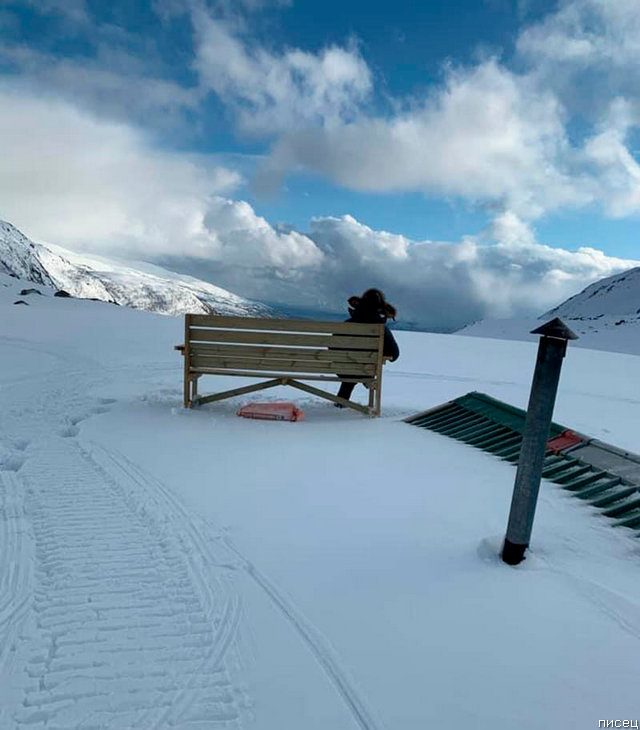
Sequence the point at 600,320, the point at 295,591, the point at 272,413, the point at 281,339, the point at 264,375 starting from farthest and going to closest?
1. the point at 600,320
2. the point at 281,339
3. the point at 264,375
4. the point at 272,413
5. the point at 295,591

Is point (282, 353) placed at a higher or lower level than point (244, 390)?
higher

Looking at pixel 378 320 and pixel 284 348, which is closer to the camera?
pixel 284 348

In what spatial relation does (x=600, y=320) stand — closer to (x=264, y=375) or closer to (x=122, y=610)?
(x=264, y=375)

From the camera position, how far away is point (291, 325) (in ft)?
24.2

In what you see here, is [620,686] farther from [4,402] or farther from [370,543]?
[4,402]

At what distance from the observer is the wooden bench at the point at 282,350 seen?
738 centimetres

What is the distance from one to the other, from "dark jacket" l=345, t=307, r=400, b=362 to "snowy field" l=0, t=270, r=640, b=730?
211 centimetres

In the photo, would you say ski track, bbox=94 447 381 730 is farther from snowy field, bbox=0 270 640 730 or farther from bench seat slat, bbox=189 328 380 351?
bench seat slat, bbox=189 328 380 351

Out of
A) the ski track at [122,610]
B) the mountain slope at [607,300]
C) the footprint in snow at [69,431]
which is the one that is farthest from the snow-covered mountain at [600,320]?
the ski track at [122,610]

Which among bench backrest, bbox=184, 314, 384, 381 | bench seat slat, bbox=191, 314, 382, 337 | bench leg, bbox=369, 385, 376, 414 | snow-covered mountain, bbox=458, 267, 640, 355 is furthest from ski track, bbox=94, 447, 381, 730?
snow-covered mountain, bbox=458, 267, 640, 355

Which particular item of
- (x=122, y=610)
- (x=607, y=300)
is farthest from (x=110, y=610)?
(x=607, y=300)

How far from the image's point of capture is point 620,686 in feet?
7.16

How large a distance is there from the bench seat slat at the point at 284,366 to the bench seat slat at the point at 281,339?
0.78ft

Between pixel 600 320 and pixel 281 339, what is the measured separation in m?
93.2
